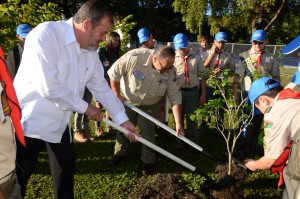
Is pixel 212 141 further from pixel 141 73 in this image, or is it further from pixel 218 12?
pixel 218 12

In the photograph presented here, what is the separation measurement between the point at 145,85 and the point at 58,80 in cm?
199

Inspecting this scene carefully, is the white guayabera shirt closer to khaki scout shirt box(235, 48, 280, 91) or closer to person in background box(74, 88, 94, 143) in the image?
person in background box(74, 88, 94, 143)

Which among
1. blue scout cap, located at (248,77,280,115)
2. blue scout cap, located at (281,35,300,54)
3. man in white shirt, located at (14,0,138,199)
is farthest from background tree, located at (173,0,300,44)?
man in white shirt, located at (14,0,138,199)

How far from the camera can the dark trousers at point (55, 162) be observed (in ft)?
9.29

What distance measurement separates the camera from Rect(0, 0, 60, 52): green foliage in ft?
19.8

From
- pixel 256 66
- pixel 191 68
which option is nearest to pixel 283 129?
pixel 256 66

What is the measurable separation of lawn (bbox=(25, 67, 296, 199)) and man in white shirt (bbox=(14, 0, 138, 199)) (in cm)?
119

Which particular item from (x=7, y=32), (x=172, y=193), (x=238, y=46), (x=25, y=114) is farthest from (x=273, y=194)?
(x=238, y=46)

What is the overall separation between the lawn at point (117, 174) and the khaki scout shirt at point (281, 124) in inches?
71.9

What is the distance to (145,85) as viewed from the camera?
4.46 meters

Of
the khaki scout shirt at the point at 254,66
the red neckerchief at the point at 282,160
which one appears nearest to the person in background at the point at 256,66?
the khaki scout shirt at the point at 254,66

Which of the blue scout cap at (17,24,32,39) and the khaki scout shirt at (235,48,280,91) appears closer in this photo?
the blue scout cap at (17,24,32,39)

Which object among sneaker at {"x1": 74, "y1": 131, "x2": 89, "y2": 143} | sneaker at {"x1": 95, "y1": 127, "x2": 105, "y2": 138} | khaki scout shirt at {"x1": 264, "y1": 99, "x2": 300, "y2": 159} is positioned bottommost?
sneaker at {"x1": 95, "y1": 127, "x2": 105, "y2": 138}

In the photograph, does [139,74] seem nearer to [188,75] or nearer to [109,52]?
[188,75]
